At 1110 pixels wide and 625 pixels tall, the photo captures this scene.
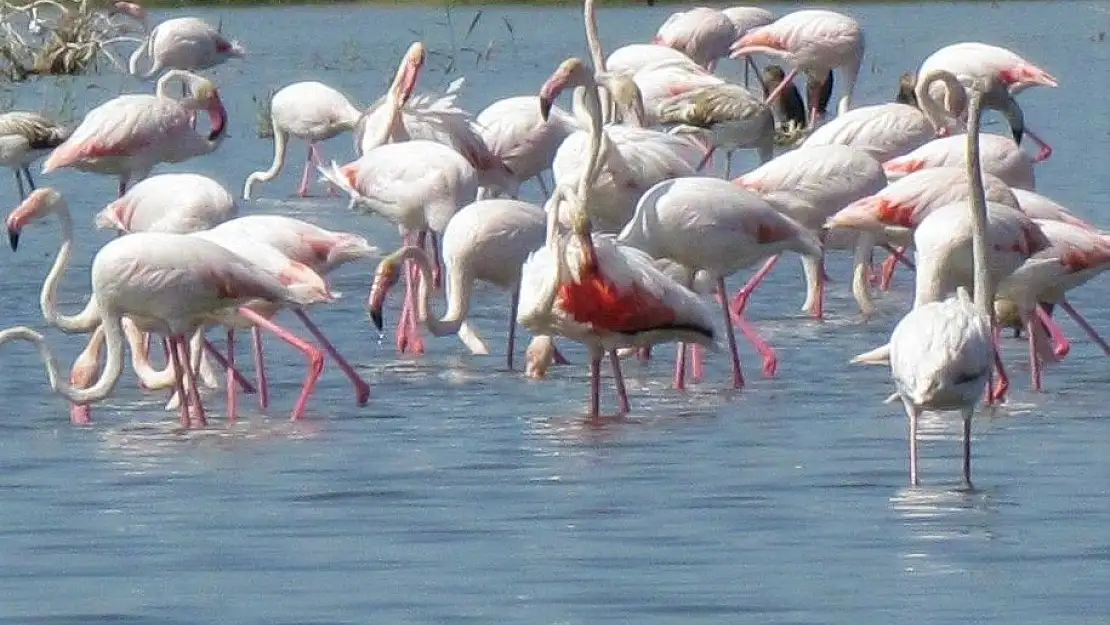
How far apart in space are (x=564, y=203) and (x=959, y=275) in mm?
1340

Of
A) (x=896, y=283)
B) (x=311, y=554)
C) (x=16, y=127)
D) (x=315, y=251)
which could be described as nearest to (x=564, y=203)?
(x=315, y=251)

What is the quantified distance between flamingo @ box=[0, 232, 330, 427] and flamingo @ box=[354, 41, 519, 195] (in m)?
Answer: 2.90

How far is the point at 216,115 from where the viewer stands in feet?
43.1

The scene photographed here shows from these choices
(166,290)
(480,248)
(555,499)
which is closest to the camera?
(555,499)

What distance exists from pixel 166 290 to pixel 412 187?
2.32 metres

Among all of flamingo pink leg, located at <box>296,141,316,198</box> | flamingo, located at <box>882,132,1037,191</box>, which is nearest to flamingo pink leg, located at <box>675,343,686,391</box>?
flamingo, located at <box>882,132,1037,191</box>

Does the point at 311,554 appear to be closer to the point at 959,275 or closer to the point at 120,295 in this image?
the point at 120,295

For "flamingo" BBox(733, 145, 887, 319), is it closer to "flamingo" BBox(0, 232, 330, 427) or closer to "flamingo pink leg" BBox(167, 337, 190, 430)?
"flamingo" BBox(0, 232, 330, 427)

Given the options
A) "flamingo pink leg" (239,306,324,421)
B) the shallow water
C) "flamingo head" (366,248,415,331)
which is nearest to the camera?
the shallow water

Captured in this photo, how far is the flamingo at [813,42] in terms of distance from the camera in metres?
16.1

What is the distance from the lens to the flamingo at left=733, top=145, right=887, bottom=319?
10695 mm

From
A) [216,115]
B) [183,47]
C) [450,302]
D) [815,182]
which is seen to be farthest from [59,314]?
[183,47]

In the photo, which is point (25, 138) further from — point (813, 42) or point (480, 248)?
point (480, 248)

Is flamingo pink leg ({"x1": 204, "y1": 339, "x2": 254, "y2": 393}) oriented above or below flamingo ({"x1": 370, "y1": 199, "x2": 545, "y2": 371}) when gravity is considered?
below
